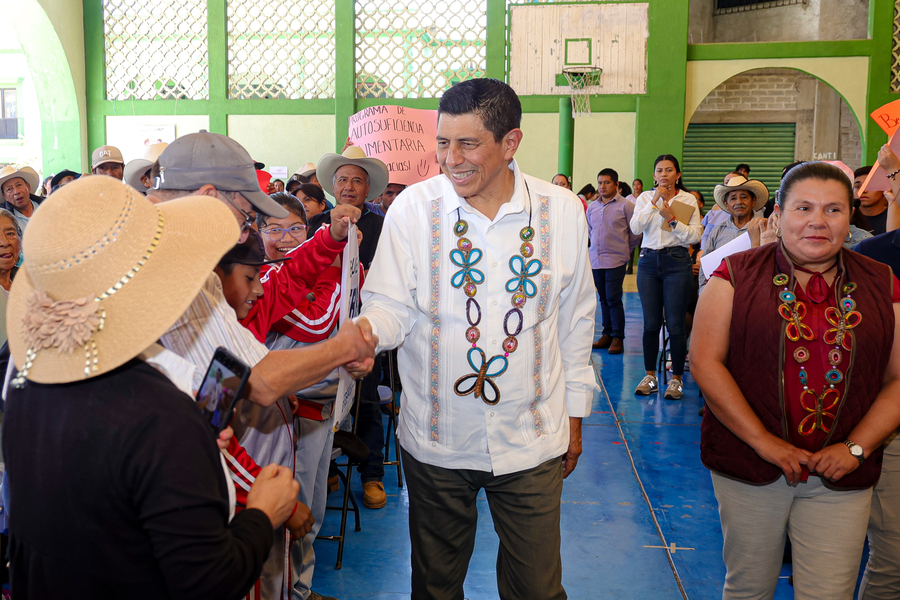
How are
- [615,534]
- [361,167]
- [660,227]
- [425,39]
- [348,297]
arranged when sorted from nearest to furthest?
[348,297], [615,534], [361,167], [660,227], [425,39]

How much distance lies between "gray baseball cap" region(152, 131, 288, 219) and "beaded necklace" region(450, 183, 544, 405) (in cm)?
57

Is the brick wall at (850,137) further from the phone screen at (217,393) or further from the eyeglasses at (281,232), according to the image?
the phone screen at (217,393)

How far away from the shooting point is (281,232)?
3.06 meters

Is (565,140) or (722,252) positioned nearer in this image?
(722,252)

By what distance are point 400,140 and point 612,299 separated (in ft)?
11.2

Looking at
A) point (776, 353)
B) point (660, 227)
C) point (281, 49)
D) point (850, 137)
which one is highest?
point (281, 49)

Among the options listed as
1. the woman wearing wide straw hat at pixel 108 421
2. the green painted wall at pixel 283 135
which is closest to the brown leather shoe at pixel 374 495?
the woman wearing wide straw hat at pixel 108 421

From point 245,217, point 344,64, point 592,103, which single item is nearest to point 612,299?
point 245,217

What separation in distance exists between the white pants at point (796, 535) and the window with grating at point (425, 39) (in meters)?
11.5

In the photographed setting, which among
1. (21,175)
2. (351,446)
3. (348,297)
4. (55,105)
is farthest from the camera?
(55,105)

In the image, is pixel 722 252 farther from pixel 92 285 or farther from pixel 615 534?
pixel 92 285

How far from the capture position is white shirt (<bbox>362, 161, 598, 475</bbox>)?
1.89 m

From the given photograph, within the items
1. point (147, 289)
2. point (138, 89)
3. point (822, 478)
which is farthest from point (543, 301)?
point (138, 89)

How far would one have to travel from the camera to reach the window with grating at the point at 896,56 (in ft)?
38.9
